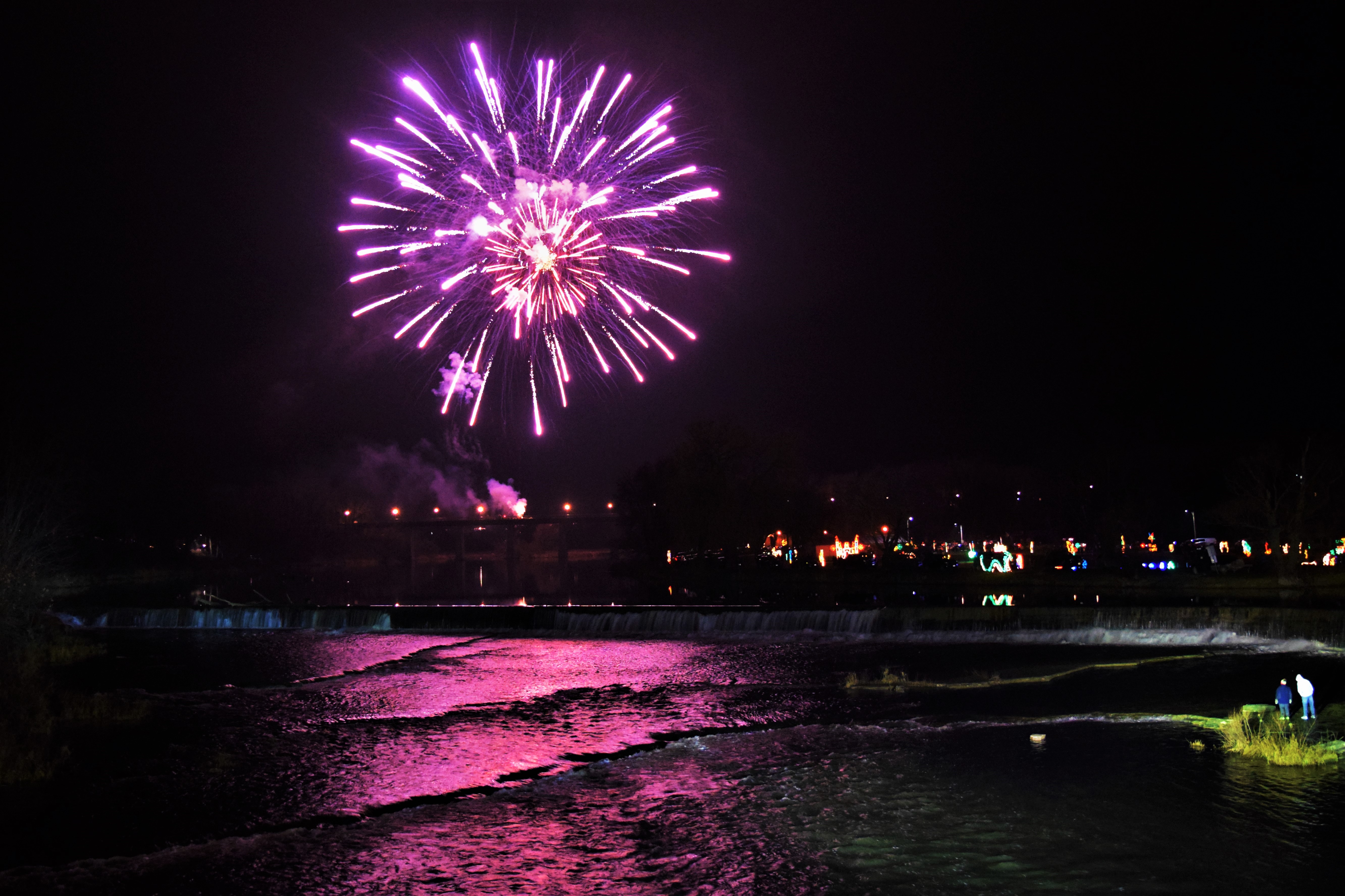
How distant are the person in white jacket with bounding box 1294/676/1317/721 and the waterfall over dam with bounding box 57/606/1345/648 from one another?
41.8 ft

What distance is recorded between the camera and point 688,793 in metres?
14.6

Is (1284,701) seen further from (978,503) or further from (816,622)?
(978,503)

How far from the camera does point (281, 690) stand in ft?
83.7

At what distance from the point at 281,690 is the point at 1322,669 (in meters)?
26.3

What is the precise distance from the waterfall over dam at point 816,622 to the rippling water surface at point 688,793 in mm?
4188

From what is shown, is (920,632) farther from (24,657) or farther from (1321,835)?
(24,657)

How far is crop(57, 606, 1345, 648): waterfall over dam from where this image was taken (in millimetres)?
29984

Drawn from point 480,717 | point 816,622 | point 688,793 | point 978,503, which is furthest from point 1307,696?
point 978,503

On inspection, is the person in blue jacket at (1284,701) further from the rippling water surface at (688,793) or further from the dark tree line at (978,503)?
the dark tree line at (978,503)

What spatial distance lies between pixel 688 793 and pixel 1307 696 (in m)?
10.8

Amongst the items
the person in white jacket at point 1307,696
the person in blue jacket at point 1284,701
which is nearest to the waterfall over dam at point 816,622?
the person in white jacket at point 1307,696

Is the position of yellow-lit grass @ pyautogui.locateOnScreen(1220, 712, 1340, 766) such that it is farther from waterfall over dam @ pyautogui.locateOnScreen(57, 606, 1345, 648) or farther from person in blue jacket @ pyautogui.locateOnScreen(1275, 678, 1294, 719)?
waterfall over dam @ pyautogui.locateOnScreen(57, 606, 1345, 648)

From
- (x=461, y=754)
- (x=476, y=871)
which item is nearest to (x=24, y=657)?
(x=461, y=754)

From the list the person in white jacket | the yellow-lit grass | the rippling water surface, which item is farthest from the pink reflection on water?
the person in white jacket
